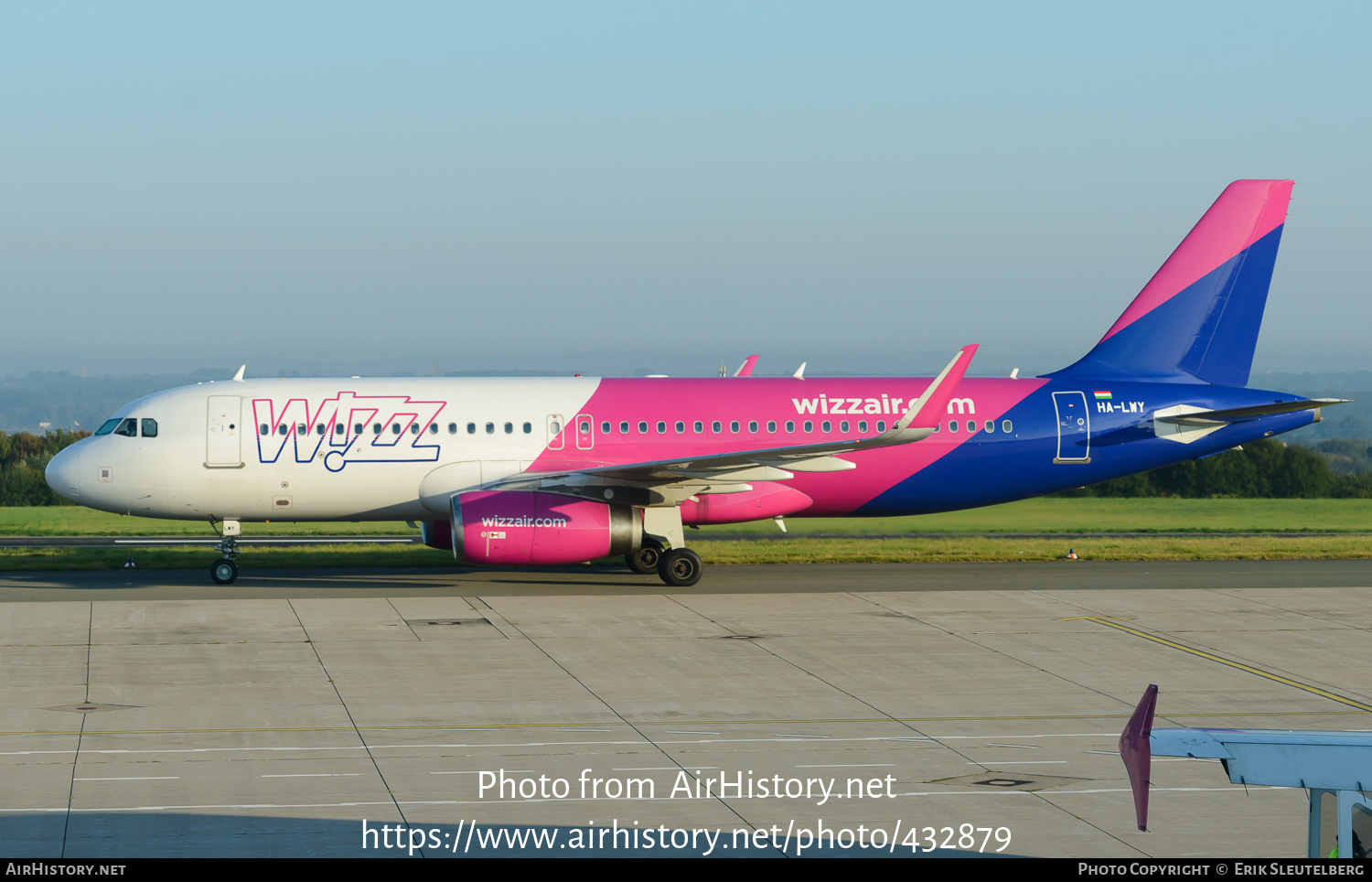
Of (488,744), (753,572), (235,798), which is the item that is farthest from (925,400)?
(235,798)

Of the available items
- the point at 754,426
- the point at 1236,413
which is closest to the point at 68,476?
the point at 754,426

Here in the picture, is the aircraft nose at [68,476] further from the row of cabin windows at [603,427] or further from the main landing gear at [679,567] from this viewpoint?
the main landing gear at [679,567]

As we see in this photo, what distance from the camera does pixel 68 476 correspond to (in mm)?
25547

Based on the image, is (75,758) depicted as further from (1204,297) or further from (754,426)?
(1204,297)

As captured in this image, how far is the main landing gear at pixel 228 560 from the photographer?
84.1ft

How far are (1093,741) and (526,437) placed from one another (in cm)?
1497

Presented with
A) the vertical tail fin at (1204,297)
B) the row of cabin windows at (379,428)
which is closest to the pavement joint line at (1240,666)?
the vertical tail fin at (1204,297)

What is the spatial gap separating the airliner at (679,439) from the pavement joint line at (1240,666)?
16.1ft

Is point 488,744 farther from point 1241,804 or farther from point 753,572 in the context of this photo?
point 753,572

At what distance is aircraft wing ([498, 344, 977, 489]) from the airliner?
6cm

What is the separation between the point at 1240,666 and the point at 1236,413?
1082cm

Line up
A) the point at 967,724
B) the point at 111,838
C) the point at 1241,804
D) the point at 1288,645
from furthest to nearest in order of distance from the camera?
the point at 1288,645 → the point at 967,724 → the point at 1241,804 → the point at 111,838
